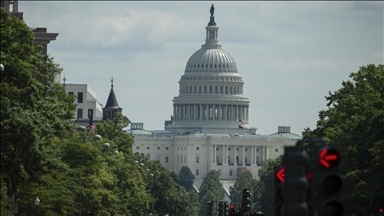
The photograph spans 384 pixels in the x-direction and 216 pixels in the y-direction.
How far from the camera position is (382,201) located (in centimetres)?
8019

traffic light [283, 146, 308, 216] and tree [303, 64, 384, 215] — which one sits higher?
tree [303, 64, 384, 215]

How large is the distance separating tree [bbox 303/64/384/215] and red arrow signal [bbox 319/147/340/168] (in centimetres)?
5420

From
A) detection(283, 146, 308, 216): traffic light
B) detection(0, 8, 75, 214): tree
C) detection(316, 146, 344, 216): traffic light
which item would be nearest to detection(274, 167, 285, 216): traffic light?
detection(316, 146, 344, 216): traffic light

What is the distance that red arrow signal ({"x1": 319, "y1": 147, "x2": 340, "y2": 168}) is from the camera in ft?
78.8

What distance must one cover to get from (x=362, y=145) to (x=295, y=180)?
6526 centimetres

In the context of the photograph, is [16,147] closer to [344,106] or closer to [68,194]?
[68,194]

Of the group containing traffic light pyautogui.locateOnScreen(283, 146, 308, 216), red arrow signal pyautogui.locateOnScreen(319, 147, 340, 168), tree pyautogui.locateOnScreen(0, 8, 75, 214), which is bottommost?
traffic light pyautogui.locateOnScreen(283, 146, 308, 216)

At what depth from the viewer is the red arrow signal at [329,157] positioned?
2403 cm

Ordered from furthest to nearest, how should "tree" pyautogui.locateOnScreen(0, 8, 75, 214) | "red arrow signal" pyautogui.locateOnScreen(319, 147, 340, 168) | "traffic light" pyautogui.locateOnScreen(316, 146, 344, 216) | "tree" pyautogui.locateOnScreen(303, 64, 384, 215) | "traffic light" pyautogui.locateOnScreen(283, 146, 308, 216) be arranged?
"tree" pyautogui.locateOnScreen(303, 64, 384, 215)
"tree" pyautogui.locateOnScreen(0, 8, 75, 214)
"red arrow signal" pyautogui.locateOnScreen(319, 147, 340, 168)
"traffic light" pyautogui.locateOnScreen(316, 146, 344, 216)
"traffic light" pyautogui.locateOnScreen(283, 146, 308, 216)

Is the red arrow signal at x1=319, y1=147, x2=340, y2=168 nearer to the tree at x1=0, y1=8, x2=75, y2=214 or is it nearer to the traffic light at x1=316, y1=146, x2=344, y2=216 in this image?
the traffic light at x1=316, y1=146, x2=344, y2=216

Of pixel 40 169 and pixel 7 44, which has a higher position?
pixel 7 44

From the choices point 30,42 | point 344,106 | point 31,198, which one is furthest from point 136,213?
point 30,42

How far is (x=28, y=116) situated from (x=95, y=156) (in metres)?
32.4

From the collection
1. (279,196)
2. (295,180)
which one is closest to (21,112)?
(279,196)
